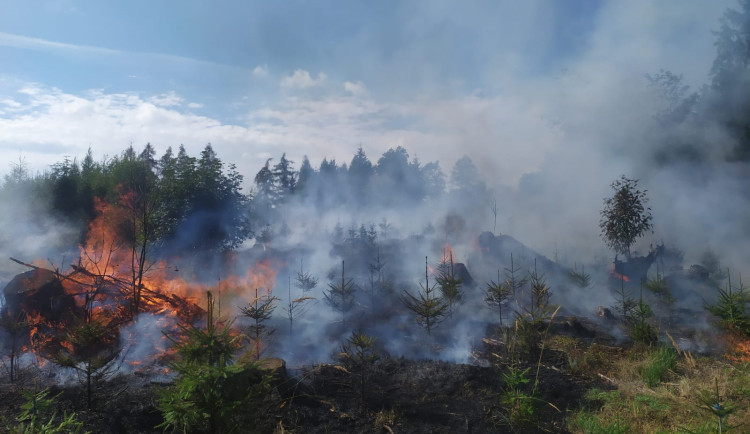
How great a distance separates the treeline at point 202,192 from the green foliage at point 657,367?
1559 cm

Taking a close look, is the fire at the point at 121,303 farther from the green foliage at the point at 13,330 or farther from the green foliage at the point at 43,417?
the green foliage at the point at 43,417

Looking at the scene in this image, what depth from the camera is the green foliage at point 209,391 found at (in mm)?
4984

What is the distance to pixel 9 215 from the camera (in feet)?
108

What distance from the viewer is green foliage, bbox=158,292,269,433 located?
4.98m

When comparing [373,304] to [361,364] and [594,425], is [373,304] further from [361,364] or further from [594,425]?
[594,425]

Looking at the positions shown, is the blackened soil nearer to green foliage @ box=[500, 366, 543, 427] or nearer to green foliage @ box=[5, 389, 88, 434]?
green foliage @ box=[500, 366, 543, 427]

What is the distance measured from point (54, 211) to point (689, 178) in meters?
51.1

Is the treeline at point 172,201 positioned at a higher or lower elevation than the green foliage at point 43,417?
higher

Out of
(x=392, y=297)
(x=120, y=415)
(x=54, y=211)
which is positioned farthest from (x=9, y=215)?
(x=120, y=415)

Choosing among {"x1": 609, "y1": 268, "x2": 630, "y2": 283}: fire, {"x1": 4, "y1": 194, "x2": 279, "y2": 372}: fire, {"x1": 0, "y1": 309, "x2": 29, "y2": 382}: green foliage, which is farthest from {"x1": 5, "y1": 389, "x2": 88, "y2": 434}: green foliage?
{"x1": 609, "y1": 268, "x2": 630, "y2": 283}: fire

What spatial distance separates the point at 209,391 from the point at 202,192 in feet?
79.0

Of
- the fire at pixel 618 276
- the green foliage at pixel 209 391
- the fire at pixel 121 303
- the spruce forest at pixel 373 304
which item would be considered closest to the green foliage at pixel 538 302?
the spruce forest at pixel 373 304

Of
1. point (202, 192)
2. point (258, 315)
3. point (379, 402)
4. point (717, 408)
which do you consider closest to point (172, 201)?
point (202, 192)

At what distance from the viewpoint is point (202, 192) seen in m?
26.9
